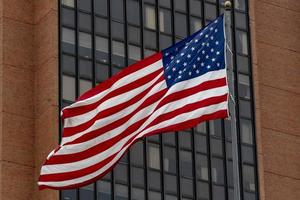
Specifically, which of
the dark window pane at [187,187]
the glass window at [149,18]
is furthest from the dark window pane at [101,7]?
the dark window pane at [187,187]

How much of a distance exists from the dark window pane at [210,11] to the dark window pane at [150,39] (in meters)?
3.80

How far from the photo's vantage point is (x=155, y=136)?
199 ft

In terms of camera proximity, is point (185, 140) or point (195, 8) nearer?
point (185, 140)

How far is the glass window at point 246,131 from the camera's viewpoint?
64.5 metres

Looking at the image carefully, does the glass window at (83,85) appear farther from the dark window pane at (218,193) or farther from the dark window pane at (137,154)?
the dark window pane at (218,193)

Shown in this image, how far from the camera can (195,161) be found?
61.5 m

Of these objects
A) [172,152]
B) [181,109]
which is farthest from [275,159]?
[181,109]

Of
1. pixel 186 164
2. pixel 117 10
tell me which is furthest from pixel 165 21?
pixel 186 164

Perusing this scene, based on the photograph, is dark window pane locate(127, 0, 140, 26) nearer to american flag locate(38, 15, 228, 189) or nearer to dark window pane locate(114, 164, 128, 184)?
dark window pane locate(114, 164, 128, 184)

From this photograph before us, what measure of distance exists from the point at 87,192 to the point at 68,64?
20.2 ft

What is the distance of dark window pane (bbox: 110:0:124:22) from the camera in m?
61.4

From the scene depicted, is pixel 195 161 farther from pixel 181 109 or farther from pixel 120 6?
pixel 181 109

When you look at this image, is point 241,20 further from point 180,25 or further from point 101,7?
point 101,7

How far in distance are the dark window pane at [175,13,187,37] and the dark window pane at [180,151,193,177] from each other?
6.42 m
